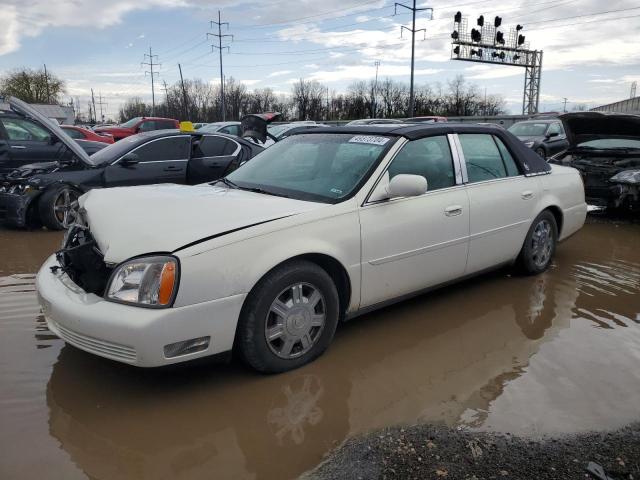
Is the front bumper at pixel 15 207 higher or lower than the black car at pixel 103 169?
lower

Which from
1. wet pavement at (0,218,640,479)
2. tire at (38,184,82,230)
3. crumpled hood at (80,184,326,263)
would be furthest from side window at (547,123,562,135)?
crumpled hood at (80,184,326,263)

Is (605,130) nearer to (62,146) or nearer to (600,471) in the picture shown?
(600,471)

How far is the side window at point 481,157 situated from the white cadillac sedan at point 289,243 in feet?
0.05

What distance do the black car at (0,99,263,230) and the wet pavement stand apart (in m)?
3.34

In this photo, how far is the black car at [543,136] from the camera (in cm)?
1580

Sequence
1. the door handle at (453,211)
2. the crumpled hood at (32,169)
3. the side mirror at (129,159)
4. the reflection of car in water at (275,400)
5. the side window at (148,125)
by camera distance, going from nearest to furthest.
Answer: the reflection of car in water at (275,400) → the door handle at (453,211) → the crumpled hood at (32,169) → the side mirror at (129,159) → the side window at (148,125)

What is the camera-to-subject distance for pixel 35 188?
731cm

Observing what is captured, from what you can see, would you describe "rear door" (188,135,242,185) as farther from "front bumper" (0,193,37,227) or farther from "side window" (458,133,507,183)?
"side window" (458,133,507,183)

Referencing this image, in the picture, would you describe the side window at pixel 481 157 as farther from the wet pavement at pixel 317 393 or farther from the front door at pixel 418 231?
the wet pavement at pixel 317 393

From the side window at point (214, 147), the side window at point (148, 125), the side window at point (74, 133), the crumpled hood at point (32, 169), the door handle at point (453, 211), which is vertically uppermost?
the side window at point (148, 125)

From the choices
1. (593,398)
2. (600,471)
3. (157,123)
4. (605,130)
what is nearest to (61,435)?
(600,471)

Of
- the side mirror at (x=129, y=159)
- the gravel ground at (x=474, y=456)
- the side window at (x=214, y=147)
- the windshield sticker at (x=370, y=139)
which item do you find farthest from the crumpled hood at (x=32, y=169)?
the gravel ground at (x=474, y=456)

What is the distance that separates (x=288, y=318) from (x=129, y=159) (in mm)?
5635

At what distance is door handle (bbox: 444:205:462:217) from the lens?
407cm
